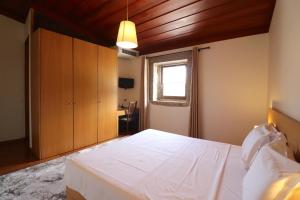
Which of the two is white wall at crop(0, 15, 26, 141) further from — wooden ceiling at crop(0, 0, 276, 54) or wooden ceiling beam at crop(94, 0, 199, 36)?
wooden ceiling beam at crop(94, 0, 199, 36)

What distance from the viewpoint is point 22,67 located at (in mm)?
3479

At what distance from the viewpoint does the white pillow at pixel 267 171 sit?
74 centimetres

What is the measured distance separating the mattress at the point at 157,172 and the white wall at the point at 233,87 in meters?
1.30

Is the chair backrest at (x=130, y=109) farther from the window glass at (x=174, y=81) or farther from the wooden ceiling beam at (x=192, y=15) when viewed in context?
the wooden ceiling beam at (x=192, y=15)

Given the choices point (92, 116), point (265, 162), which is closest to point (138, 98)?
point (92, 116)

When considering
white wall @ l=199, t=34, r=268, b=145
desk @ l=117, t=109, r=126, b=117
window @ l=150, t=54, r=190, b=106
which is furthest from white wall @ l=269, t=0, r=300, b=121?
desk @ l=117, t=109, r=126, b=117

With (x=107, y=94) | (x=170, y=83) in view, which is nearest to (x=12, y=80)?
(x=107, y=94)

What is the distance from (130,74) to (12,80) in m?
2.78

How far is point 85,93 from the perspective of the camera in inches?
125

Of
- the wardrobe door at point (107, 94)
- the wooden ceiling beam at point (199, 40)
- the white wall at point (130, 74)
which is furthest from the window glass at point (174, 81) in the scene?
the wardrobe door at point (107, 94)

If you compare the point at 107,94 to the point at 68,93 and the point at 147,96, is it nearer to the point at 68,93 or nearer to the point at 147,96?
the point at 68,93

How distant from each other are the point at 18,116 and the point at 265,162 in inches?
177

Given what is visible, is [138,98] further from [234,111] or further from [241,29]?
[241,29]

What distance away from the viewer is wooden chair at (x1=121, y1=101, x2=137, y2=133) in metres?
4.10
